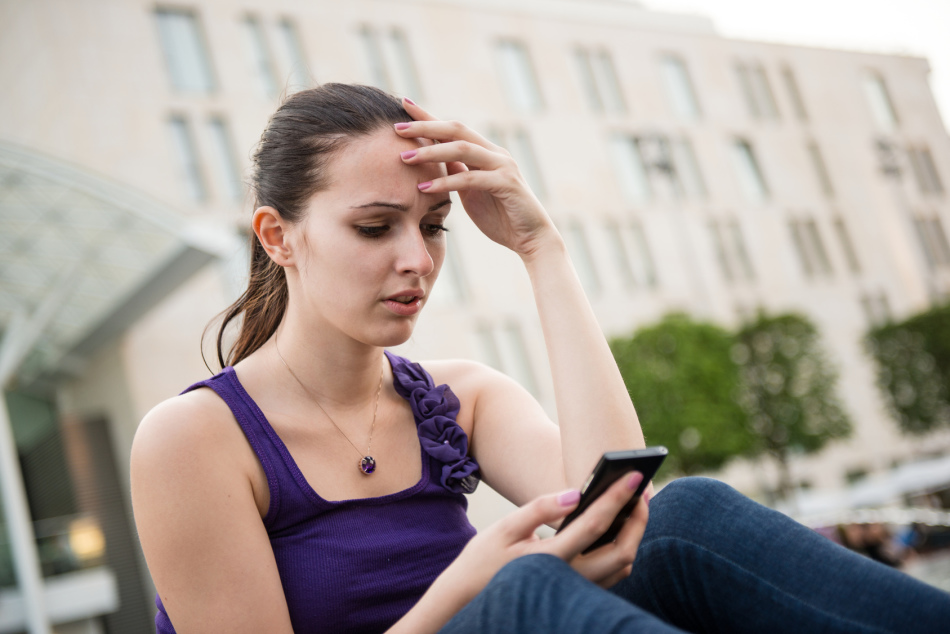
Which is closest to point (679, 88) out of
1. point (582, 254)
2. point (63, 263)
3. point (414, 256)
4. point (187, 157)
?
point (582, 254)

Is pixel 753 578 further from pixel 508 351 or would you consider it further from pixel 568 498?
pixel 508 351

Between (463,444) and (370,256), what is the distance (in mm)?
593

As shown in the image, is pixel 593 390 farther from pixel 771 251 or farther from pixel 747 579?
pixel 771 251

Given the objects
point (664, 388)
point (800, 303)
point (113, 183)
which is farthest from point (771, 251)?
point (113, 183)

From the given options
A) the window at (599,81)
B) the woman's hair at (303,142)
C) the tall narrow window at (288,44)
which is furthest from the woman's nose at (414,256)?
the window at (599,81)

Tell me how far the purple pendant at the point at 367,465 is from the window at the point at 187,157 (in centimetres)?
2071

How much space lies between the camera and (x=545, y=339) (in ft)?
6.95

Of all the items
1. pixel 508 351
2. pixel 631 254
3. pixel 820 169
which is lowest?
pixel 508 351

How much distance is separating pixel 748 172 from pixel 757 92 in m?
4.04

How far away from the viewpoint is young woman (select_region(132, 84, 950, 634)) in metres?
1.56

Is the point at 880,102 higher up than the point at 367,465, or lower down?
higher up

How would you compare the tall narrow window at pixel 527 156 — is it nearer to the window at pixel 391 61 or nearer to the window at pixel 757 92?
the window at pixel 391 61

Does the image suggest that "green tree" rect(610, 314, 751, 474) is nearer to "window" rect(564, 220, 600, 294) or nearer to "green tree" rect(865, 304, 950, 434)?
"window" rect(564, 220, 600, 294)

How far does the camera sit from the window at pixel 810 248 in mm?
34125
